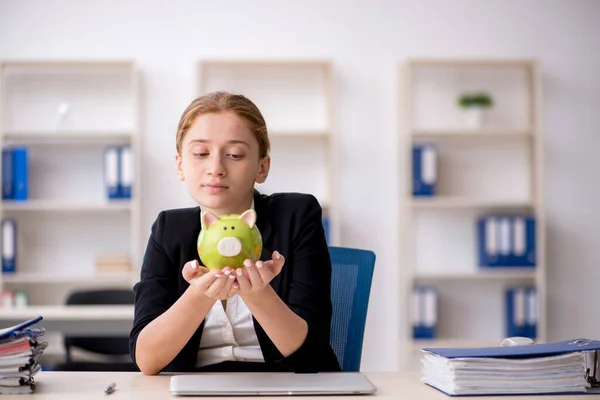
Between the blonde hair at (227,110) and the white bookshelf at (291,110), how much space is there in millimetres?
3295

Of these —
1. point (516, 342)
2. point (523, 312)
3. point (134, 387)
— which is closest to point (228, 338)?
point (134, 387)

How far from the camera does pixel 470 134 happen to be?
4934 mm

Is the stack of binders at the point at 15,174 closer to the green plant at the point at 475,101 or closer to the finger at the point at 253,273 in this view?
the green plant at the point at 475,101

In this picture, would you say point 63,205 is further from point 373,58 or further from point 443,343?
point 443,343

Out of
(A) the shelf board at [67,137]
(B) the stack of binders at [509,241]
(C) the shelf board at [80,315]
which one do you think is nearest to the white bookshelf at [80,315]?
(C) the shelf board at [80,315]

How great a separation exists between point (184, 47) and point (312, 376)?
154 inches

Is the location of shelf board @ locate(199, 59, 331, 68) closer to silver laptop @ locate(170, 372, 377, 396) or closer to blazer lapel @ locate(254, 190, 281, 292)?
blazer lapel @ locate(254, 190, 281, 292)

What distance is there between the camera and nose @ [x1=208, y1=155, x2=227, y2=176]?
1.57m

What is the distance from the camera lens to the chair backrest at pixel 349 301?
2.01 m

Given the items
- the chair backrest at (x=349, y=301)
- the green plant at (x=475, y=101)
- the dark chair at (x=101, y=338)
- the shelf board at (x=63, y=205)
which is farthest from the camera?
the green plant at (x=475, y=101)

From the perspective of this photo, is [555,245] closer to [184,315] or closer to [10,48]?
[10,48]

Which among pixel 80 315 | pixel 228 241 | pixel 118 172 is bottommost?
pixel 80 315

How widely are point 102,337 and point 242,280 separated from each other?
9.53 feet

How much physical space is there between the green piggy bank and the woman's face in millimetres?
218
